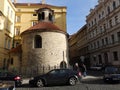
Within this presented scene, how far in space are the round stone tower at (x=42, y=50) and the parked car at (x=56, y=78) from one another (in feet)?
28.1

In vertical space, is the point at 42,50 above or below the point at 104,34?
below

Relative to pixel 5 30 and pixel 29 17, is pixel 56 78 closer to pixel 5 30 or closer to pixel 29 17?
pixel 5 30

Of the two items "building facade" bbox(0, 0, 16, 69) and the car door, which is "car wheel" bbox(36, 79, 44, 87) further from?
"building facade" bbox(0, 0, 16, 69)

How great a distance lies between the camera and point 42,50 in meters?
23.3

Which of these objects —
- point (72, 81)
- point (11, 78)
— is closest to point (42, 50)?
point (11, 78)

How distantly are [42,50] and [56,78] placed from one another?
973 centimetres

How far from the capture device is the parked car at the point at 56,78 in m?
14.0

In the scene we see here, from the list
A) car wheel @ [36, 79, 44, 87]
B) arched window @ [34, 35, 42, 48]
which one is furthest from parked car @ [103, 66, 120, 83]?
arched window @ [34, 35, 42, 48]

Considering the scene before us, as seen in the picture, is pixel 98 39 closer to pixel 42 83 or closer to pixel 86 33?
pixel 86 33

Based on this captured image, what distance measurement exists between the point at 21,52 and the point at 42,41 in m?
5.10

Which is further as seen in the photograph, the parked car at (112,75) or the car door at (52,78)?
the parked car at (112,75)

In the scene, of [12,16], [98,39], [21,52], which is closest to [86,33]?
[98,39]

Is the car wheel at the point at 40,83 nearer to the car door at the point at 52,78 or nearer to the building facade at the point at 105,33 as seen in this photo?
the car door at the point at 52,78

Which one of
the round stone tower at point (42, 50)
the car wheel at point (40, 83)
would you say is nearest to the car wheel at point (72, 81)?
the car wheel at point (40, 83)
